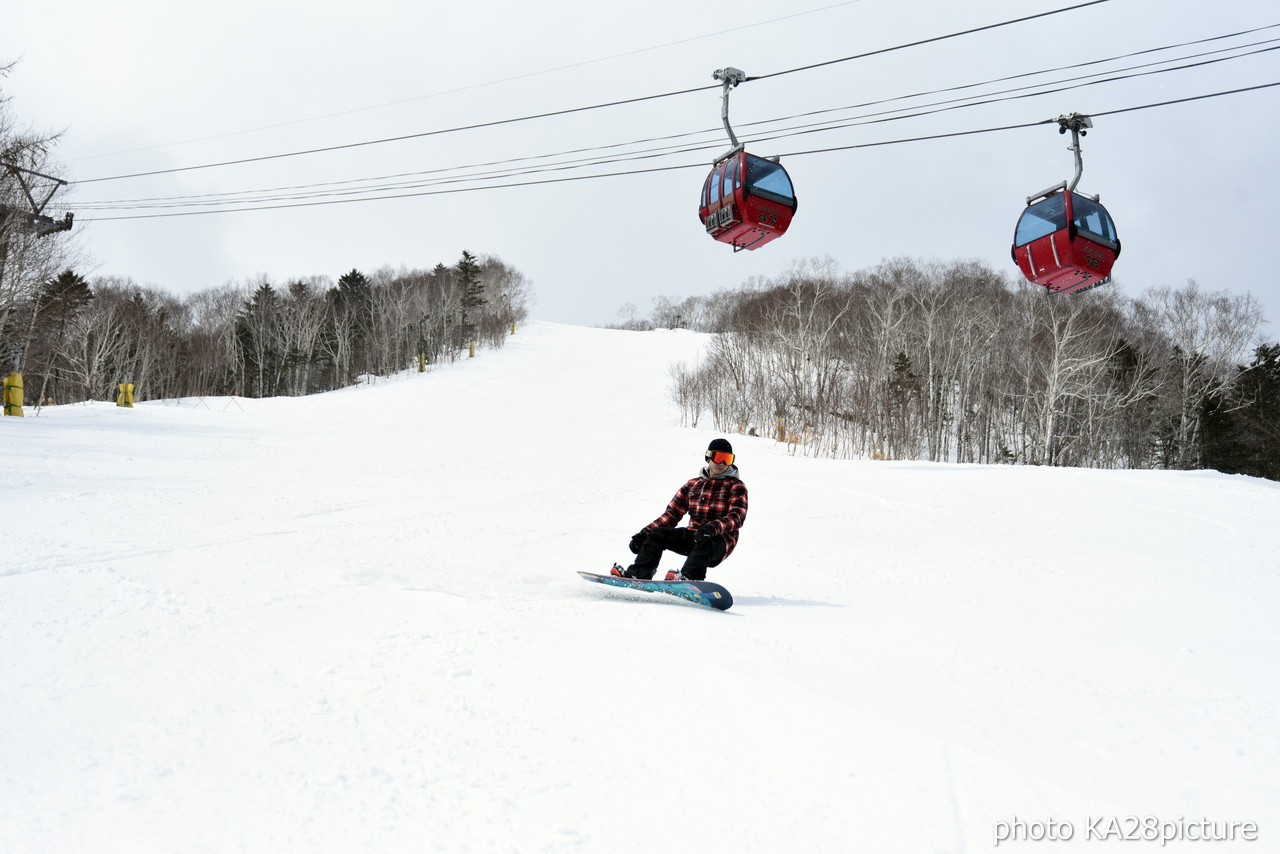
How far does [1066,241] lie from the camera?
9.99 m

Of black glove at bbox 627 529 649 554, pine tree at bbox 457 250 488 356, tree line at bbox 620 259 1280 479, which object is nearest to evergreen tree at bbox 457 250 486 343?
pine tree at bbox 457 250 488 356

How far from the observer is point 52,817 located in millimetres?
2191

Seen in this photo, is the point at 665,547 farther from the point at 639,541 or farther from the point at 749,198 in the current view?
the point at 749,198

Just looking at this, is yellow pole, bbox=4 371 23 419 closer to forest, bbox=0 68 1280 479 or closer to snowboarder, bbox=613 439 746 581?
forest, bbox=0 68 1280 479

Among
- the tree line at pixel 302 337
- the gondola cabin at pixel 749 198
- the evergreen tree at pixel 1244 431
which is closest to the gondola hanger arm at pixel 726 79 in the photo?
the gondola cabin at pixel 749 198

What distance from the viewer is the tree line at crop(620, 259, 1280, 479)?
36594mm

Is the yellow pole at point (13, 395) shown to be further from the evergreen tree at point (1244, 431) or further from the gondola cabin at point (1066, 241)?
the evergreen tree at point (1244, 431)

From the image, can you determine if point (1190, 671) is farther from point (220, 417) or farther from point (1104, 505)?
point (220, 417)

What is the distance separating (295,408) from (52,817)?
27295mm

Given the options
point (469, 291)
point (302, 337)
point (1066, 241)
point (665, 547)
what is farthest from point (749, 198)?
point (302, 337)

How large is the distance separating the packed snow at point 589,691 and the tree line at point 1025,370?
2632 cm

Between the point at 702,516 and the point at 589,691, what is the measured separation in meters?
3.23

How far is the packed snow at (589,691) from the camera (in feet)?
7.72

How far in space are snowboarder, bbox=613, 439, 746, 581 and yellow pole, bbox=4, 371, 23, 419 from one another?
17.4 m
